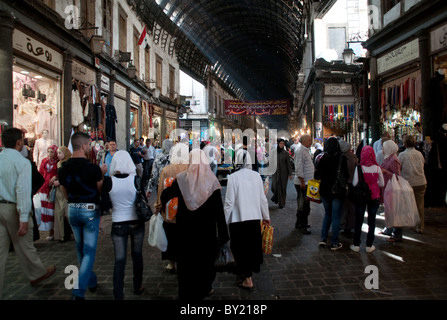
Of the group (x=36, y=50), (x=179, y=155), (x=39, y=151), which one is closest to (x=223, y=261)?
(x=179, y=155)

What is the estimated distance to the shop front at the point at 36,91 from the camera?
324 inches

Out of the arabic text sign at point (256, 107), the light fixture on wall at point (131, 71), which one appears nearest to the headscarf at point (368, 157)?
the light fixture on wall at point (131, 71)

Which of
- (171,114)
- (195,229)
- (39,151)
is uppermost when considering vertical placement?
(171,114)

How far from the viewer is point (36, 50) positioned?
8750 millimetres

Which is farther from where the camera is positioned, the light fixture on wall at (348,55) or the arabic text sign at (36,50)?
the light fixture on wall at (348,55)

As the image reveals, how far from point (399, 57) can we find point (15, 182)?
11.8m

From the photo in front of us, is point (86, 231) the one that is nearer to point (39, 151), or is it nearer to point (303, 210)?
point (303, 210)

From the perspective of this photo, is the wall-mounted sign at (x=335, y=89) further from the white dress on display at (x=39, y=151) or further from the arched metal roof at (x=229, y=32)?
the white dress on display at (x=39, y=151)

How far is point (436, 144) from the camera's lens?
27.2 feet

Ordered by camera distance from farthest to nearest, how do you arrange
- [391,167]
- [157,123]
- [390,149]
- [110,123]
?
[157,123]
[110,123]
[390,149]
[391,167]

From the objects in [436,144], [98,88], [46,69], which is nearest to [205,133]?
[98,88]

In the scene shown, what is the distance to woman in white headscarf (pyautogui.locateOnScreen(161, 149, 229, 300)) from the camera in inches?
113

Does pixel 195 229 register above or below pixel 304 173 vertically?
below

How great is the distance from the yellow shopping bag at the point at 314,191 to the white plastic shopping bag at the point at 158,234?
3.05 m
